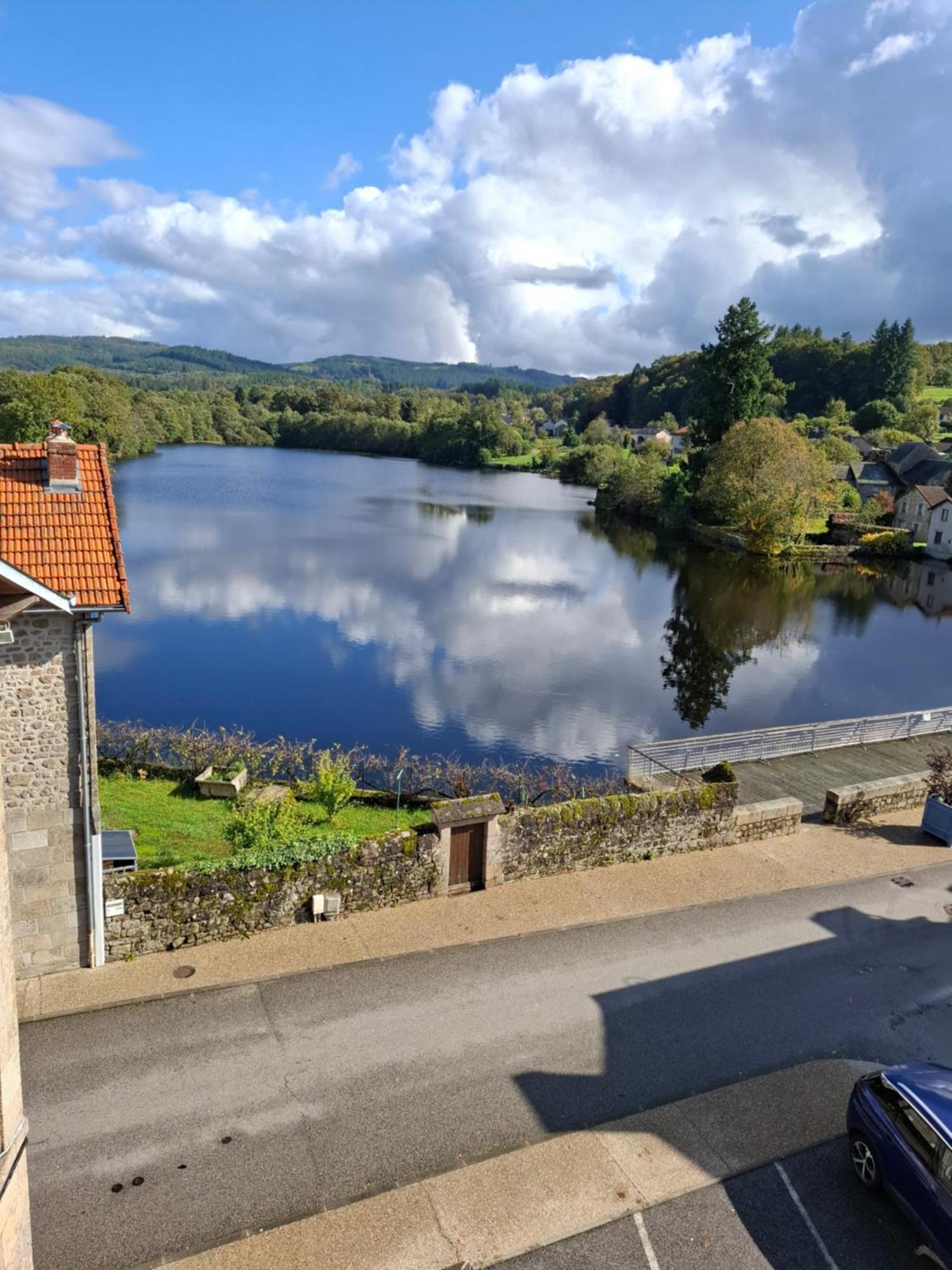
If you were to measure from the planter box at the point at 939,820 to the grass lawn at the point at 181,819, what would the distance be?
10.1m

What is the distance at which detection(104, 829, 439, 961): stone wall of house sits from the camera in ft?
35.9

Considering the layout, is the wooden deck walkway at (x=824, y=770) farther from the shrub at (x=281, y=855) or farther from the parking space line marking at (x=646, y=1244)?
the parking space line marking at (x=646, y=1244)

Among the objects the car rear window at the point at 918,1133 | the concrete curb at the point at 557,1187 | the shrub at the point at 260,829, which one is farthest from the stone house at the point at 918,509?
the car rear window at the point at 918,1133

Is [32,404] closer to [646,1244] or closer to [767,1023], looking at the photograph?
[767,1023]

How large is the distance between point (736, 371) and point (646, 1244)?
68234mm

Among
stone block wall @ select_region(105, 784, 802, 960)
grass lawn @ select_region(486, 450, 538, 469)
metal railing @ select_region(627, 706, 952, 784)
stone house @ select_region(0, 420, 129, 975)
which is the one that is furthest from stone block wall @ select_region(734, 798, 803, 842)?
grass lawn @ select_region(486, 450, 538, 469)

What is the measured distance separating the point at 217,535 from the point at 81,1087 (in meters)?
51.6

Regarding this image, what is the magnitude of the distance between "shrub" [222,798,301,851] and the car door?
27.3 ft

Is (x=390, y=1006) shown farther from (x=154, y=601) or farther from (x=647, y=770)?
(x=154, y=601)

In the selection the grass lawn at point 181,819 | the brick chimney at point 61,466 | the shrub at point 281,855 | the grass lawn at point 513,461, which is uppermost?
the grass lawn at point 513,461

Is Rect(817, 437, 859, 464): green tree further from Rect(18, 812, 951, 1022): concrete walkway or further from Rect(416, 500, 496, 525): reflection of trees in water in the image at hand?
Rect(18, 812, 951, 1022): concrete walkway

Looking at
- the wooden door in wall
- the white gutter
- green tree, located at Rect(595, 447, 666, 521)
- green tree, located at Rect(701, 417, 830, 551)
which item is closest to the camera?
the white gutter

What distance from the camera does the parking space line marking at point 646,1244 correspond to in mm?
7133

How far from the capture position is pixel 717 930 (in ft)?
41.3
